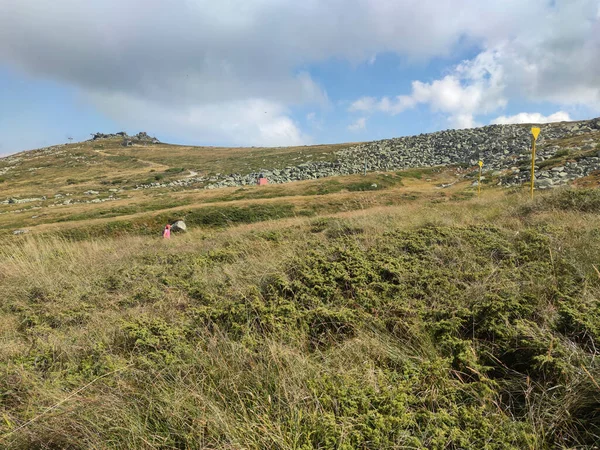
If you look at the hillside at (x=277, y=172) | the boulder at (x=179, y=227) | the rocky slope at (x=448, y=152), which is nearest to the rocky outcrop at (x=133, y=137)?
the hillside at (x=277, y=172)

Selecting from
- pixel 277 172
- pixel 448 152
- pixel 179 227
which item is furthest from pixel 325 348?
pixel 448 152

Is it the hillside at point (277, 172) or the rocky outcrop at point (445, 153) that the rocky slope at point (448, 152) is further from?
the hillside at point (277, 172)

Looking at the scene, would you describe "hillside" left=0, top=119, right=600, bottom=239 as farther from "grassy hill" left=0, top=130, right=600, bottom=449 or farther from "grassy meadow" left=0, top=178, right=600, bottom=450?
"grassy meadow" left=0, top=178, right=600, bottom=450

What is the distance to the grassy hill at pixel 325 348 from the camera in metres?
2.19

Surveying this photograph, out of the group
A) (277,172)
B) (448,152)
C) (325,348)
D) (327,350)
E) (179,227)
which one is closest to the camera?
(327,350)

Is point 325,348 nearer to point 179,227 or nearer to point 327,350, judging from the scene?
point 327,350

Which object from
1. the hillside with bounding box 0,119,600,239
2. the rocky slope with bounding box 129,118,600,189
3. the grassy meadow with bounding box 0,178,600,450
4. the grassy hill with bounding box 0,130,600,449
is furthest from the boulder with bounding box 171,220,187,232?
the rocky slope with bounding box 129,118,600,189

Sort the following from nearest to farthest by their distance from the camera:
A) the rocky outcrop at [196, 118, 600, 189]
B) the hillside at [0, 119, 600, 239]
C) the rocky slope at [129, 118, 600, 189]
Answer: the hillside at [0, 119, 600, 239] → the rocky slope at [129, 118, 600, 189] → the rocky outcrop at [196, 118, 600, 189]

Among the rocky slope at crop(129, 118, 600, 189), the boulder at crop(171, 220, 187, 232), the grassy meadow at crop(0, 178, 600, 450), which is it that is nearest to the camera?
the grassy meadow at crop(0, 178, 600, 450)

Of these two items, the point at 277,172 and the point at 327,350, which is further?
the point at 277,172

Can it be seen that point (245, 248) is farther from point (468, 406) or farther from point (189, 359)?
point (468, 406)

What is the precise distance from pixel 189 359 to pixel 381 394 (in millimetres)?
1760

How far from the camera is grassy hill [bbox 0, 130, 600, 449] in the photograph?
7.17ft

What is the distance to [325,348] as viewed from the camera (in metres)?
3.28
